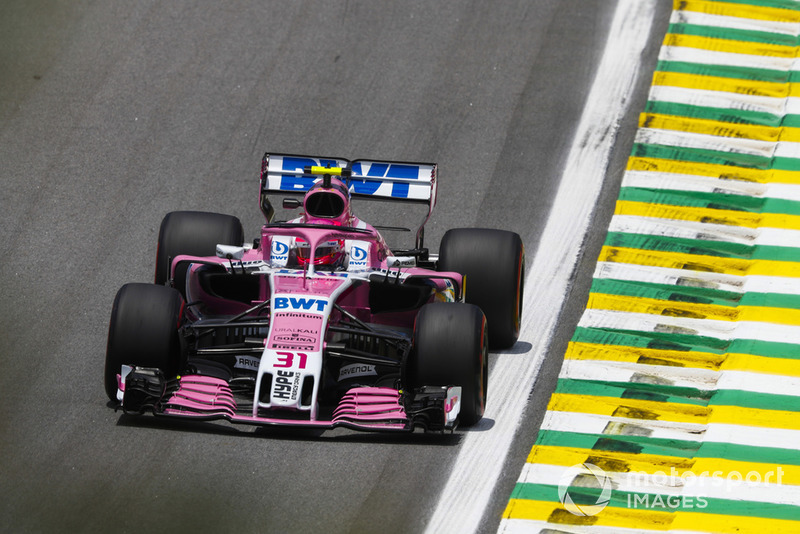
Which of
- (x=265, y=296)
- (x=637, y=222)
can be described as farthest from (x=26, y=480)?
(x=637, y=222)

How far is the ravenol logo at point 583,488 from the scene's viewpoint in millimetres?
11023

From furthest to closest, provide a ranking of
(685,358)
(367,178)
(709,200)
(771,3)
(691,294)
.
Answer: (771,3), (709,200), (691,294), (367,178), (685,358)

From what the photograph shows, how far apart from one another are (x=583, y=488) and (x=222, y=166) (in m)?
7.81

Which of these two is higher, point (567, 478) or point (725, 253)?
point (725, 253)

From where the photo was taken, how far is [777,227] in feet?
51.8

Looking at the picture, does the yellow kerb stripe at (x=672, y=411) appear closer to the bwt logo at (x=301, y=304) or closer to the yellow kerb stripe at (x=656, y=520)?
the yellow kerb stripe at (x=656, y=520)

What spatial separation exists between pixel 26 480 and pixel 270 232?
3.19 metres

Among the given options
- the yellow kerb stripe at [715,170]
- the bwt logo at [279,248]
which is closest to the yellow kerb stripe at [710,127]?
the yellow kerb stripe at [715,170]

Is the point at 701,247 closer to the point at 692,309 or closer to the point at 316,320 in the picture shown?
the point at 692,309

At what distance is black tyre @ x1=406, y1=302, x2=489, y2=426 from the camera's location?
1131cm

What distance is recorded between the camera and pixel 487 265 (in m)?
13.3

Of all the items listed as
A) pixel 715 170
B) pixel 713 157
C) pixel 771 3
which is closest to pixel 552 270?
pixel 715 170

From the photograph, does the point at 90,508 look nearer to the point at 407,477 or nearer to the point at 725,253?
the point at 407,477

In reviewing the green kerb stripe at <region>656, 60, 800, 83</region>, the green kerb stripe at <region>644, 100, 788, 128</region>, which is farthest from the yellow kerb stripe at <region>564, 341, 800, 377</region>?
the green kerb stripe at <region>656, 60, 800, 83</region>
